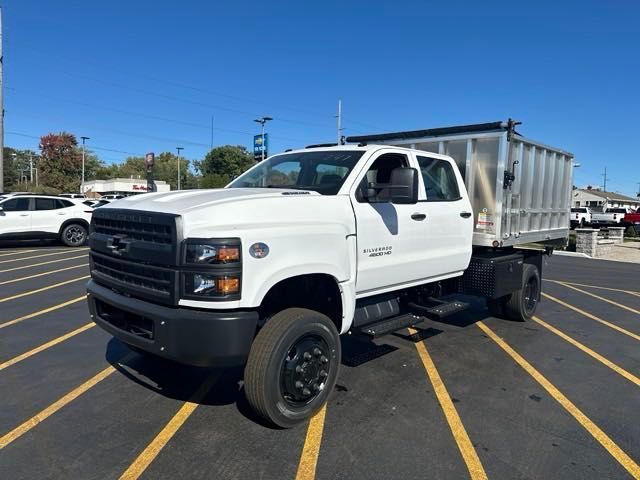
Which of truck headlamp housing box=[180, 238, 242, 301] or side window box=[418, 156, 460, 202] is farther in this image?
side window box=[418, 156, 460, 202]

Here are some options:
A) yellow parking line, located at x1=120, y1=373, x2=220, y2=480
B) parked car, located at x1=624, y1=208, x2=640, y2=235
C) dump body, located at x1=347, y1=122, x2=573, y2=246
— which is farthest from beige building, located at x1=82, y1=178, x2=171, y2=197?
yellow parking line, located at x1=120, y1=373, x2=220, y2=480

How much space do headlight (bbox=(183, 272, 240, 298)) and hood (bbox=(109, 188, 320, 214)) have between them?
1.48 ft

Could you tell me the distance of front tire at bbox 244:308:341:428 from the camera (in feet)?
10.8

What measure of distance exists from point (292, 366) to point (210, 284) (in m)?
0.93

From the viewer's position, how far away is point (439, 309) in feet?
17.1

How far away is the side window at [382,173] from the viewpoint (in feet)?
13.6

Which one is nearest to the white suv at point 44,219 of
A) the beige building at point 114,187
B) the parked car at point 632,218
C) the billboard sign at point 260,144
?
the billboard sign at point 260,144

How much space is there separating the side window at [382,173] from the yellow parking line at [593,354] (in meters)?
3.13

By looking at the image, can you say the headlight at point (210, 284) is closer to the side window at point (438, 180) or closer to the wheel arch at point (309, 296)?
the wheel arch at point (309, 296)

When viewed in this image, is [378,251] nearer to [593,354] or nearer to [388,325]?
[388,325]

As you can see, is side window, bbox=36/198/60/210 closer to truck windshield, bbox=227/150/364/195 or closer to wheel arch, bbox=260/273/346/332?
truck windshield, bbox=227/150/364/195

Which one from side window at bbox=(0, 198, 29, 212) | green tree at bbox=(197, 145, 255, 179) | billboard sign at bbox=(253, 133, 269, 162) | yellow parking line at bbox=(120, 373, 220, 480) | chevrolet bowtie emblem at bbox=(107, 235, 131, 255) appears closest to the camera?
yellow parking line at bbox=(120, 373, 220, 480)

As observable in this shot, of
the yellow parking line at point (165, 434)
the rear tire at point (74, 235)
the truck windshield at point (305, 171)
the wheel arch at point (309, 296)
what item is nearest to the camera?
the yellow parking line at point (165, 434)

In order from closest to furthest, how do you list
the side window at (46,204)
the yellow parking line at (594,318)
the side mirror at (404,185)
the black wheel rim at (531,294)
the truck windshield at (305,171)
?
the side mirror at (404,185) → the truck windshield at (305,171) → the yellow parking line at (594,318) → the black wheel rim at (531,294) → the side window at (46,204)
